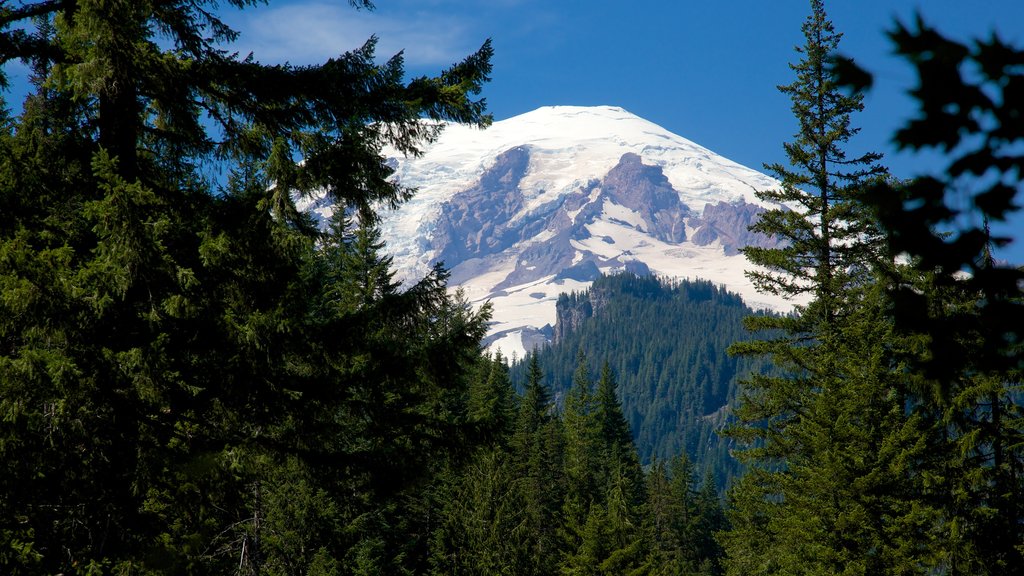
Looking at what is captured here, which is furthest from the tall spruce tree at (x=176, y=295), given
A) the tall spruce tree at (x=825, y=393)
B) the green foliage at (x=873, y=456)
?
the tall spruce tree at (x=825, y=393)

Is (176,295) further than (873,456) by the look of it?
No

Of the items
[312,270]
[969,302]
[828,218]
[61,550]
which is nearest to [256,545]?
[312,270]

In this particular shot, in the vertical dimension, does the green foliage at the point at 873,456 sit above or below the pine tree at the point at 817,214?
below

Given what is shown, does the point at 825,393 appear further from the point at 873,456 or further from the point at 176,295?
the point at 176,295

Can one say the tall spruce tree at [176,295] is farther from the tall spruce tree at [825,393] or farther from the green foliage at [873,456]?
the tall spruce tree at [825,393]

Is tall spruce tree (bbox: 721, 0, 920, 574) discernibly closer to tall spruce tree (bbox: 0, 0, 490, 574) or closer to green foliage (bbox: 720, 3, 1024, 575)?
green foliage (bbox: 720, 3, 1024, 575)

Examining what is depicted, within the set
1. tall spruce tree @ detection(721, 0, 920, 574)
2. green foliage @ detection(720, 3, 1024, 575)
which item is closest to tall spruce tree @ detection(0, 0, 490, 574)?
green foliage @ detection(720, 3, 1024, 575)

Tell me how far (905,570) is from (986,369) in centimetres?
1498

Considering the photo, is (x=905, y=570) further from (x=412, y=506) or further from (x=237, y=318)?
(x=412, y=506)

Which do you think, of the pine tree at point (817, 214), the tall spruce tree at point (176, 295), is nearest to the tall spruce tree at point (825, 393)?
the pine tree at point (817, 214)

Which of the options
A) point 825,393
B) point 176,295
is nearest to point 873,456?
point 825,393

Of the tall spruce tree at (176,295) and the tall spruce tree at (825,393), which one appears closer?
the tall spruce tree at (176,295)

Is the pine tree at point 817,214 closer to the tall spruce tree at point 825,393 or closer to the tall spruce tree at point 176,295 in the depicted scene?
the tall spruce tree at point 825,393

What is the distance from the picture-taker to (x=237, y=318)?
8.33m
